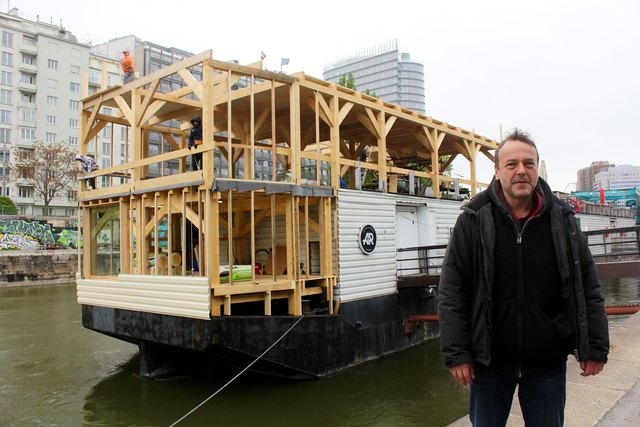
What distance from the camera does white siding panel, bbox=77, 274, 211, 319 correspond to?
29.4 feet

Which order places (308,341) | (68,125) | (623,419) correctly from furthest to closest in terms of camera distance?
(68,125) < (308,341) < (623,419)

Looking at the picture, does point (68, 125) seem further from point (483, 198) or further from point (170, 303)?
point (483, 198)

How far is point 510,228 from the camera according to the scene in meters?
2.71

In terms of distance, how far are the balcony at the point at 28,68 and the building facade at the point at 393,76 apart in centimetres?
10725

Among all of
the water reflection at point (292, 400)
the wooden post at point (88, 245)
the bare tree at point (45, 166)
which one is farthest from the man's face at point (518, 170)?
the bare tree at point (45, 166)

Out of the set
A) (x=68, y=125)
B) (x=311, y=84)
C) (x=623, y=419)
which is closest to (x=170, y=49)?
(x=68, y=125)

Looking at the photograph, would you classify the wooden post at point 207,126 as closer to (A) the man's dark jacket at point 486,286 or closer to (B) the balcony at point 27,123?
(A) the man's dark jacket at point 486,286

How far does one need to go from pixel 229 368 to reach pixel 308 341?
1.70 m

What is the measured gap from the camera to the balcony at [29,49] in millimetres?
57616

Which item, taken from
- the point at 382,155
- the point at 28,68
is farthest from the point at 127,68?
the point at 28,68

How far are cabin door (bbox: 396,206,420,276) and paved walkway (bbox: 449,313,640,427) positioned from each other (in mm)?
7046

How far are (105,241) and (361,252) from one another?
19.9 feet

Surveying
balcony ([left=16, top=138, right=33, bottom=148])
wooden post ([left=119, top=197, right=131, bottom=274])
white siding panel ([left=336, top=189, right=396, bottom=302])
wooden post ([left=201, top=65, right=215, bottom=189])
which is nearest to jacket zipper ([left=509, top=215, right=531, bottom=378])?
wooden post ([left=201, top=65, right=215, bottom=189])

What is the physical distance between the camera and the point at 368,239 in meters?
12.0
